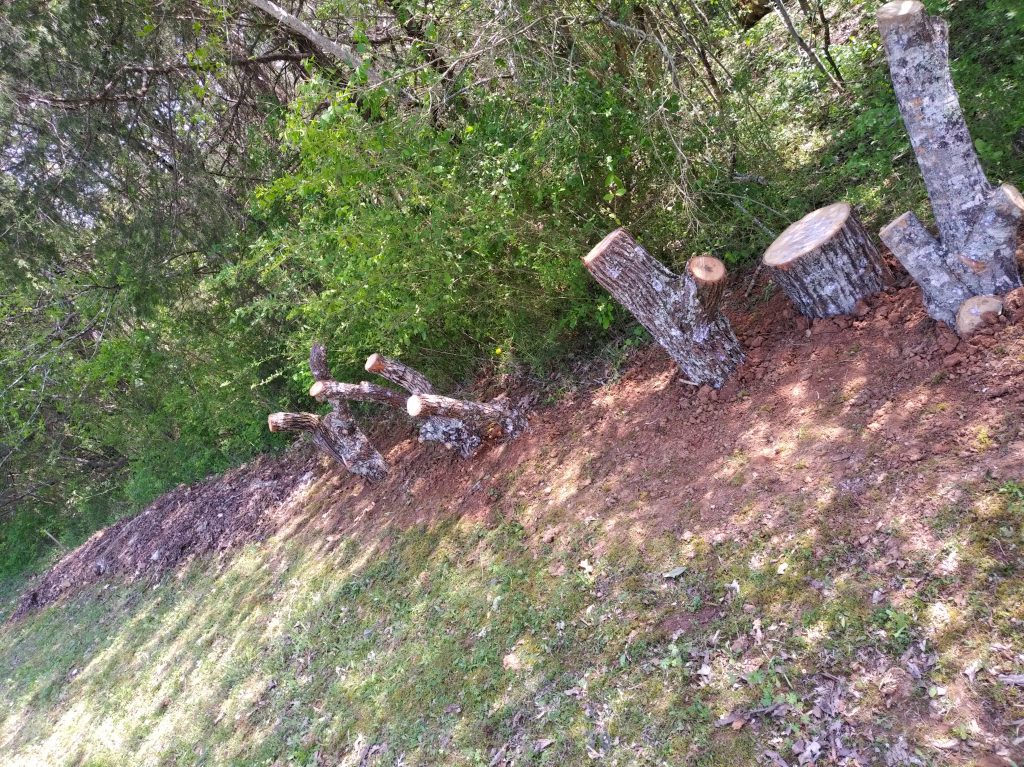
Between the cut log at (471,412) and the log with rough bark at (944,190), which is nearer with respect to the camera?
the log with rough bark at (944,190)

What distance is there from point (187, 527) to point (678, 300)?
7.80 meters

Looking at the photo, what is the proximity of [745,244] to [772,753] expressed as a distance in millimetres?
3686

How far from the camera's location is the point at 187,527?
348 inches

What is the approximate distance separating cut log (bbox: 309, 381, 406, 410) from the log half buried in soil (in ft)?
1.59

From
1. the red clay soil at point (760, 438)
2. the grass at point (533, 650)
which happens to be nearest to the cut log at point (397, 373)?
the red clay soil at point (760, 438)

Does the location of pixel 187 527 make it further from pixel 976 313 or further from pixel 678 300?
pixel 976 313

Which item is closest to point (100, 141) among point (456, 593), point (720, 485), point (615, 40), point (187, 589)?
point (187, 589)

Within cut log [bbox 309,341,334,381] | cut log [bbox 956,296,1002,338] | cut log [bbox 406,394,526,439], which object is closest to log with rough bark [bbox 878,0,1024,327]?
cut log [bbox 956,296,1002,338]

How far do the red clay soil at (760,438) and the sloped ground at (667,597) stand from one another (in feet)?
0.05

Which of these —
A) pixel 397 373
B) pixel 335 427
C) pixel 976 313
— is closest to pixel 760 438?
pixel 976 313

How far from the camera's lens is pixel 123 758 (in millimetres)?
5113

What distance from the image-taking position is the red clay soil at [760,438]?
3.11m

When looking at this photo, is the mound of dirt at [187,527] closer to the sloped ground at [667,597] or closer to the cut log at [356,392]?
the sloped ground at [667,597]

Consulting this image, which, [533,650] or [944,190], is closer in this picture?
[944,190]
